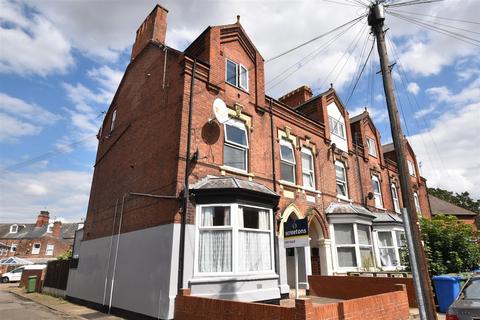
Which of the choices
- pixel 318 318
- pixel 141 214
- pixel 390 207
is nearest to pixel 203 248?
pixel 141 214

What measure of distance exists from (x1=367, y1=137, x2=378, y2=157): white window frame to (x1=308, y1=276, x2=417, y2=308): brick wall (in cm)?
1213

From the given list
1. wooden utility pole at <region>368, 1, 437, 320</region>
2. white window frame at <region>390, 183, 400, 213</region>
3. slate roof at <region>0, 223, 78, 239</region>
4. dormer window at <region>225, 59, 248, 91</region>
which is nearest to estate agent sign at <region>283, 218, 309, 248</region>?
wooden utility pole at <region>368, 1, 437, 320</region>

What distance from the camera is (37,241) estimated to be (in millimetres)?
52344

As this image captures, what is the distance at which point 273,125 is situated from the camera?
14.9 metres

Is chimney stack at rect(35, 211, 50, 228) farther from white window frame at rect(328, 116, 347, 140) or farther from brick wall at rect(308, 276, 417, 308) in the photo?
brick wall at rect(308, 276, 417, 308)

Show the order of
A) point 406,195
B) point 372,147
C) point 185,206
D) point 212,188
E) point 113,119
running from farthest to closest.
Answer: point 372,147, point 113,119, point 212,188, point 185,206, point 406,195

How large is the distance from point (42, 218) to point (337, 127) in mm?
56732

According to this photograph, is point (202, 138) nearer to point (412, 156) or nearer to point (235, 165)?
point (235, 165)

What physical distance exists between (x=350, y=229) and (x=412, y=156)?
65.0ft

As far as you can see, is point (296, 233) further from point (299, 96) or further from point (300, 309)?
point (299, 96)

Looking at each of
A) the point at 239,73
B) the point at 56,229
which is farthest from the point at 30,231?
the point at 239,73

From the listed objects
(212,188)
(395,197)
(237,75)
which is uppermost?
(237,75)

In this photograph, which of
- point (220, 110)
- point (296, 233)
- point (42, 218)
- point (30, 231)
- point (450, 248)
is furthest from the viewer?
point (42, 218)

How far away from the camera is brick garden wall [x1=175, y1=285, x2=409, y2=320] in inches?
265
